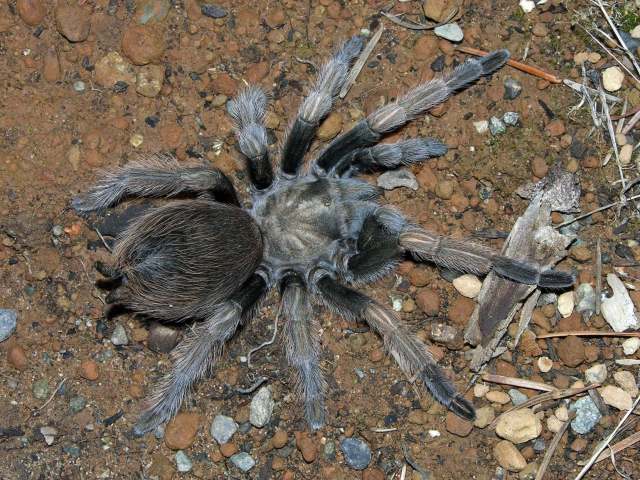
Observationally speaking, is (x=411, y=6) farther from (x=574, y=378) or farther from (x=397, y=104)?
(x=574, y=378)

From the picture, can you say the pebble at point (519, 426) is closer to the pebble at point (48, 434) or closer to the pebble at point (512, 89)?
the pebble at point (512, 89)

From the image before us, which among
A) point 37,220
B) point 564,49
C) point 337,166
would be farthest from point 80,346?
point 564,49

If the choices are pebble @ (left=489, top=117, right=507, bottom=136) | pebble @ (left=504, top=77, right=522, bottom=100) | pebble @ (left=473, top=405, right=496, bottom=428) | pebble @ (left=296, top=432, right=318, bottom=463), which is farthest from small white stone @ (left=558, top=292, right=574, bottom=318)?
pebble @ (left=296, top=432, right=318, bottom=463)

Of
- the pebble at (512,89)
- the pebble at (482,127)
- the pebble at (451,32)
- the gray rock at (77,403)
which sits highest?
the pebble at (451,32)

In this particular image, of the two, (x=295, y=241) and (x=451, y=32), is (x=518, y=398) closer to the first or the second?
(x=295, y=241)

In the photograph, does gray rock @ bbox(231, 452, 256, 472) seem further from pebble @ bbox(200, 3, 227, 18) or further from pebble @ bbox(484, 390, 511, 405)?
pebble @ bbox(200, 3, 227, 18)

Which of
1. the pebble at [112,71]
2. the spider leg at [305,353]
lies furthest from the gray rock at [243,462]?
the pebble at [112,71]

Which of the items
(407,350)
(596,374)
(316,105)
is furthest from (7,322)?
(596,374)
